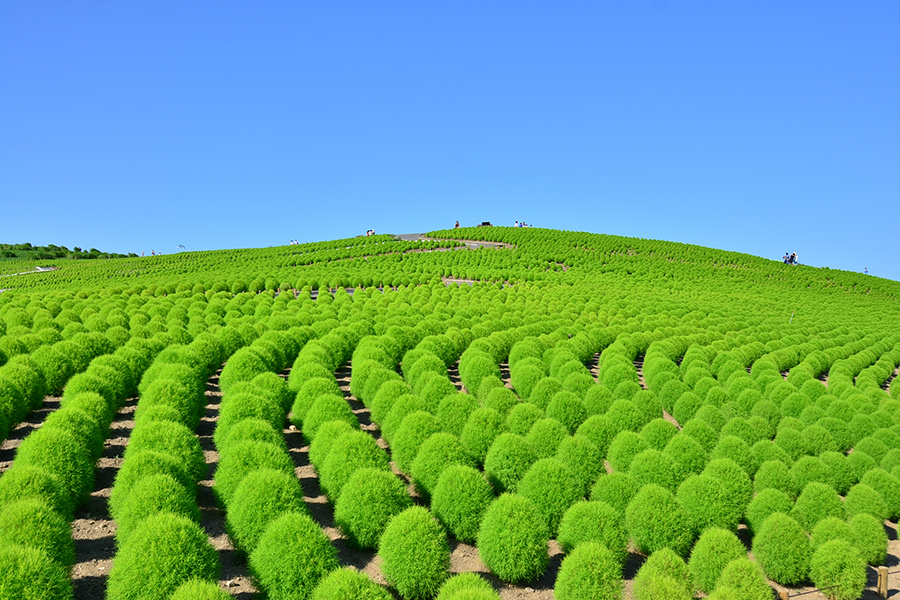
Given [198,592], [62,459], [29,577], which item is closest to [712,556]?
[198,592]

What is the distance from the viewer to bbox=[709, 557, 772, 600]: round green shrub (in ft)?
25.4

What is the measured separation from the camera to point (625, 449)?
11320 millimetres

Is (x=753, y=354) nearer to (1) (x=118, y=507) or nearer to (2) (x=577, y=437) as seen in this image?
(2) (x=577, y=437)

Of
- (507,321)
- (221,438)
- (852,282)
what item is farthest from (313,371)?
(852,282)

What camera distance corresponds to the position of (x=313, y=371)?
1420 cm

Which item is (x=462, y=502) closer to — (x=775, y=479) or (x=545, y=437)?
(x=545, y=437)

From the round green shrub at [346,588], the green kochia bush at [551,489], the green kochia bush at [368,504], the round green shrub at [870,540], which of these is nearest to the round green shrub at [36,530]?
the round green shrub at [346,588]

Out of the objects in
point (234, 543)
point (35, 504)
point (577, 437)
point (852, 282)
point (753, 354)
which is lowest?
point (234, 543)

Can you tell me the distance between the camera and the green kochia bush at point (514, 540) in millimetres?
8219

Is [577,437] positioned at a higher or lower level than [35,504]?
higher

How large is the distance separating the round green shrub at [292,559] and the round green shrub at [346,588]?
0.32 m

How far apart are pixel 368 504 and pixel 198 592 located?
9.83 ft

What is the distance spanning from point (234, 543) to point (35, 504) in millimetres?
2607

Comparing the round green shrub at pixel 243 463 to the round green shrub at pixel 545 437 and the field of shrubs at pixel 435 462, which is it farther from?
the round green shrub at pixel 545 437
